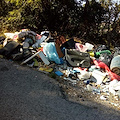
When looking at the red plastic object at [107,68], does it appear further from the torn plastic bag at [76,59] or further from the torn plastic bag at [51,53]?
the torn plastic bag at [51,53]

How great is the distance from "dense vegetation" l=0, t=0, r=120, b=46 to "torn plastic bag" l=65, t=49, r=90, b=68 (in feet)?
9.07

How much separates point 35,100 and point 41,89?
1.53 ft

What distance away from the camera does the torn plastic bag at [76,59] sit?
4.64 meters

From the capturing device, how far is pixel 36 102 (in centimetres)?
281

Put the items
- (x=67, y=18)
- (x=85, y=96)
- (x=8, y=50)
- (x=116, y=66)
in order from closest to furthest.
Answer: (x=85, y=96) → (x=116, y=66) → (x=8, y=50) → (x=67, y=18)

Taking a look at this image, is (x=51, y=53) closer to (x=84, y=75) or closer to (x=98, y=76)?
(x=84, y=75)

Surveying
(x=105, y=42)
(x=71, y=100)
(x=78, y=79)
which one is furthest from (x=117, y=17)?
(x=71, y=100)

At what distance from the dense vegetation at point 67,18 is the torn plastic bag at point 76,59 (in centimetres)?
276

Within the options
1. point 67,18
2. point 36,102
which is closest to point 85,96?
point 36,102

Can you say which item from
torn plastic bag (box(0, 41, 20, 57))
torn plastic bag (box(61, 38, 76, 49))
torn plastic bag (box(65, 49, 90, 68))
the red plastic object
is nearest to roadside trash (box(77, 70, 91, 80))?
torn plastic bag (box(65, 49, 90, 68))

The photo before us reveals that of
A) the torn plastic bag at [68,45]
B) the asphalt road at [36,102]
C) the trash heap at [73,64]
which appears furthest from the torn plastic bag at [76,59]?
the asphalt road at [36,102]

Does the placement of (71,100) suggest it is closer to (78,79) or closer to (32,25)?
(78,79)

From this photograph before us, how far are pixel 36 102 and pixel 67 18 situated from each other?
564 centimetres

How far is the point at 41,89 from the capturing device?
3.31m
